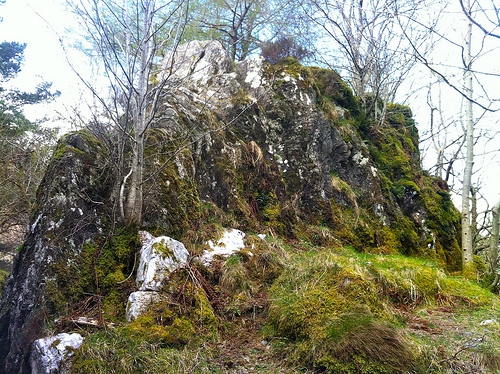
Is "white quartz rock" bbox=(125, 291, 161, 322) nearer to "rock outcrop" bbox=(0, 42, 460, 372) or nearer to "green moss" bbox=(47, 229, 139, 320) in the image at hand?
"rock outcrop" bbox=(0, 42, 460, 372)

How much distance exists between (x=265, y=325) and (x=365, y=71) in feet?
34.1

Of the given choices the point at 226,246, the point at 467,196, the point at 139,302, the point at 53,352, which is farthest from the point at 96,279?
the point at 467,196

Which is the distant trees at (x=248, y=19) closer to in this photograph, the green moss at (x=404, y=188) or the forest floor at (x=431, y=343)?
the green moss at (x=404, y=188)

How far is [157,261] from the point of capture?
12.4 feet

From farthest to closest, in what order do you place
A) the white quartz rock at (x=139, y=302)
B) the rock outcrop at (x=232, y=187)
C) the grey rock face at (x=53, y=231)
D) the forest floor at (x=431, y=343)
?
the rock outcrop at (x=232, y=187), the white quartz rock at (x=139, y=302), the grey rock face at (x=53, y=231), the forest floor at (x=431, y=343)

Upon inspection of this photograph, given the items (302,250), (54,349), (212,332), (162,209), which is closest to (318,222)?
(302,250)

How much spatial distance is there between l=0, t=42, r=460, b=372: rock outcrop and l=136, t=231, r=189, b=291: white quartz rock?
32 mm

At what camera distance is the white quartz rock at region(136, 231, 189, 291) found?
3.63 m

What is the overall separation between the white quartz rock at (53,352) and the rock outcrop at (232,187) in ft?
0.83

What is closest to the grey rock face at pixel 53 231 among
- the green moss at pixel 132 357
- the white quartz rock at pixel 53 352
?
the white quartz rock at pixel 53 352

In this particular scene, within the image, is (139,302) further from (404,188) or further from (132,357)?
(404,188)

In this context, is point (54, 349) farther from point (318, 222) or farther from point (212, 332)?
point (318, 222)

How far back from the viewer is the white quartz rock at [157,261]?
3.63 metres

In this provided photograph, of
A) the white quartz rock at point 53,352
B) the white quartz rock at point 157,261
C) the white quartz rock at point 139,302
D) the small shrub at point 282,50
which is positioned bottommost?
the white quartz rock at point 53,352
